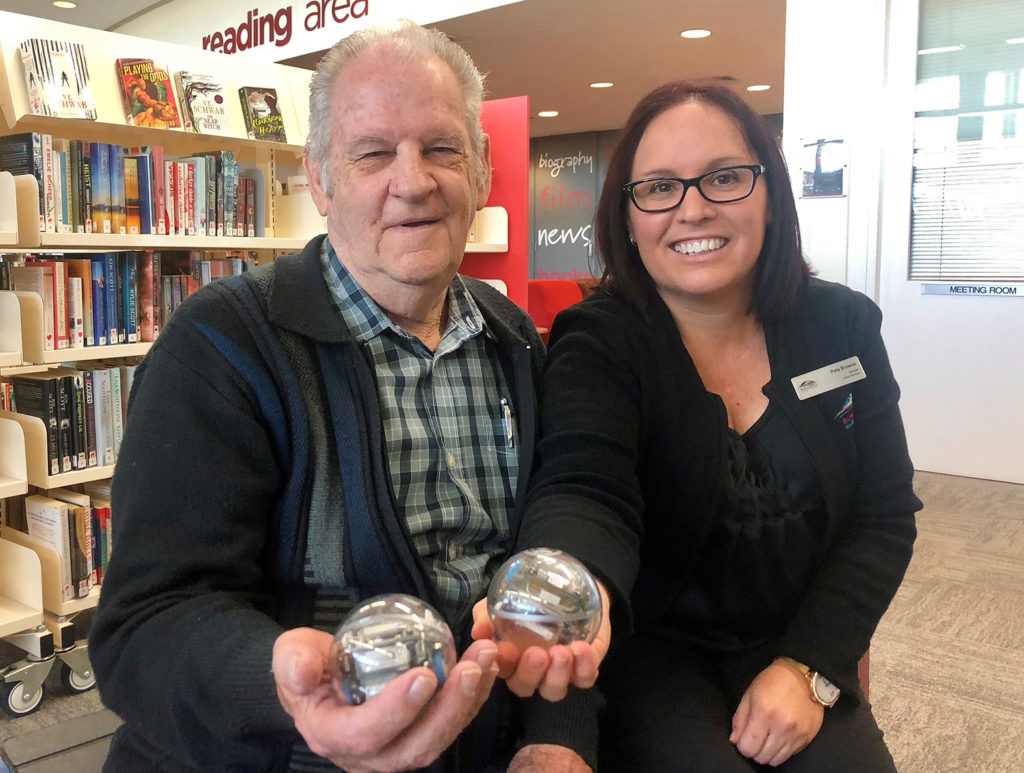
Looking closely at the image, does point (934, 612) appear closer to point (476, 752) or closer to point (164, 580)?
point (476, 752)

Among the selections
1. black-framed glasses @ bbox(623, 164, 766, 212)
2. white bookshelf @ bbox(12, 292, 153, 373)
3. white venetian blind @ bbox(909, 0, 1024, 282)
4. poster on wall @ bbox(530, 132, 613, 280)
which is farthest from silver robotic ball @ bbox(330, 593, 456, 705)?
poster on wall @ bbox(530, 132, 613, 280)

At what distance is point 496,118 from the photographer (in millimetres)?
3855

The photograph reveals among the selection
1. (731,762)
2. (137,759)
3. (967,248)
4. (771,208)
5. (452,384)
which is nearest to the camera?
(137,759)

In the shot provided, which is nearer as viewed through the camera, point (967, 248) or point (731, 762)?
point (731, 762)

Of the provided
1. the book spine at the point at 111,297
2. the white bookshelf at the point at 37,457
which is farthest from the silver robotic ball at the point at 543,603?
the book spine at the point at 111,297

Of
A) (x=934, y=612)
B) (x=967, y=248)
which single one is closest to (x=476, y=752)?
(x=934, y=612)

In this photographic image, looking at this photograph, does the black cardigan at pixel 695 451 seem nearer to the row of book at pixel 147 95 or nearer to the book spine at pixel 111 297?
the book spine at pixel 111 297

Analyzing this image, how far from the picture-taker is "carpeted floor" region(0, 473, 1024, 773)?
1438 millimetres

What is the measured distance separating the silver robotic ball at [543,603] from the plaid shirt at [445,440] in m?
0.26

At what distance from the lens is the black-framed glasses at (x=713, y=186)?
4.50ft

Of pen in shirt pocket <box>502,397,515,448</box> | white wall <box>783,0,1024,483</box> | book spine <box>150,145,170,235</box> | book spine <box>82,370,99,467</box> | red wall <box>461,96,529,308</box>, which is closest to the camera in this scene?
pen in shirt pocket <box>502,397,515,448</box>

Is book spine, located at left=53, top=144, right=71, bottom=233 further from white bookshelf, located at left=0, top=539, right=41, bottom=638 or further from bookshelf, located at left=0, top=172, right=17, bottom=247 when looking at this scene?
white bookshelf, located at left=0, top=539, right=41, bottom=638

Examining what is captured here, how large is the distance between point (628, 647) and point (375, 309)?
2.14ft

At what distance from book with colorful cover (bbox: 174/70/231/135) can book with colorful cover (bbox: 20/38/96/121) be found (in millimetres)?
350
